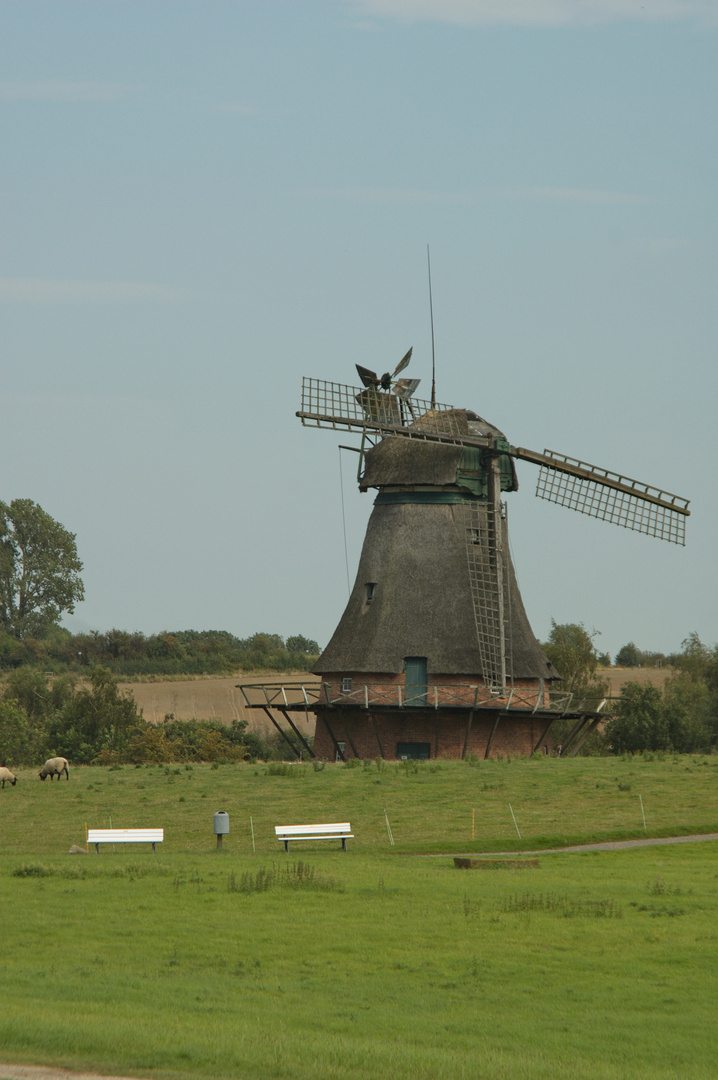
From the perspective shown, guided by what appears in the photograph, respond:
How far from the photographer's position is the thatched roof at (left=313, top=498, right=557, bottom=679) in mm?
49750

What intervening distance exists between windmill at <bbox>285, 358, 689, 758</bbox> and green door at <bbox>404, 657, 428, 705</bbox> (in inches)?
2.0

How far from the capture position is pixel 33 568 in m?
146

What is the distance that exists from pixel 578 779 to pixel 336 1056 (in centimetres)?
2824

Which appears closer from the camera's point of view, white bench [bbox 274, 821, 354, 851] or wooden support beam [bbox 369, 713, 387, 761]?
white bench [bbox 274, 821, 354, 851]

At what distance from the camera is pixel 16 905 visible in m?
23.1

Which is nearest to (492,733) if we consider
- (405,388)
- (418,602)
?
(418,602)

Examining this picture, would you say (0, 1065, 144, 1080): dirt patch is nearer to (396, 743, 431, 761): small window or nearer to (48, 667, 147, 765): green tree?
(396, 743, 431, 761): small window

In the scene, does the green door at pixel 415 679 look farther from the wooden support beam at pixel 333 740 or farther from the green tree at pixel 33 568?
the green tree at pixel 33 568

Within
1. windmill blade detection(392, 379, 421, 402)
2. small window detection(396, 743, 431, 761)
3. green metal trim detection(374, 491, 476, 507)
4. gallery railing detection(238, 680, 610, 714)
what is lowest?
small window detection(396, 743, 431, 761)

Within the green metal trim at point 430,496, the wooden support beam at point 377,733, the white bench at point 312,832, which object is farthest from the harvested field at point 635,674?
the white bench at point 312,832

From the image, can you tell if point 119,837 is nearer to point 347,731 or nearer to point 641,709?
point 347,731

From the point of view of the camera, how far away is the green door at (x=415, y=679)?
49031 millimetres

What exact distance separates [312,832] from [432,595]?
66.8ft

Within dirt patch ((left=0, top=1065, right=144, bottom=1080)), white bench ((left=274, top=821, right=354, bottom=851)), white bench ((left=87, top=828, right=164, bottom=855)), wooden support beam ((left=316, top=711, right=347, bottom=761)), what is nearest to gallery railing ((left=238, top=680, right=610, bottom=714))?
wooden support beam ((left=316, top=711, right=347, bottom=761))
